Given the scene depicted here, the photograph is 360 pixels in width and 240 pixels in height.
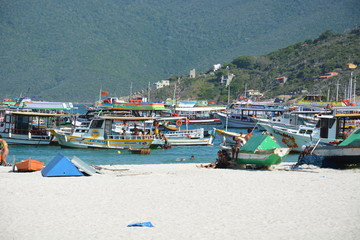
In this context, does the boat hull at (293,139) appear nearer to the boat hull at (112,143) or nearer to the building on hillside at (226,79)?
the boat hull at (112,143)

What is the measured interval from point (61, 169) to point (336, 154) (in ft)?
34.7

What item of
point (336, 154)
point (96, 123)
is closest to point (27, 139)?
point (96, 123)

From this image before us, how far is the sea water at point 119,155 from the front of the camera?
101 ft

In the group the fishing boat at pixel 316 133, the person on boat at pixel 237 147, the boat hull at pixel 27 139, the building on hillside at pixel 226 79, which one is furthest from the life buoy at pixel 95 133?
the building on hillside at pixel 226 79

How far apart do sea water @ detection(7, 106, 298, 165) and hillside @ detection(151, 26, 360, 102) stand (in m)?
81.0

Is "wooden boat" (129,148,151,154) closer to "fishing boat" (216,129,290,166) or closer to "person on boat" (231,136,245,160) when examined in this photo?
"person on boat" (231,136,245,160)

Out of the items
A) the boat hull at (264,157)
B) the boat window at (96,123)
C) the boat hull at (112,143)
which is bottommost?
the boat hull at (112,143)

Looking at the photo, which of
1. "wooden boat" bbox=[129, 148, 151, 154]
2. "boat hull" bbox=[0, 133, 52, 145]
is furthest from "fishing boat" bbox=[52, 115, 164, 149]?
"boat hull" bbox=[0, 133, 52, 145]

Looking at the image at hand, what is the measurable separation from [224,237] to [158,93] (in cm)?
17480

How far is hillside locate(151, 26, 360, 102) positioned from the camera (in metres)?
133

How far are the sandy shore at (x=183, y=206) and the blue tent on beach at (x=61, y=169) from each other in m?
0.36

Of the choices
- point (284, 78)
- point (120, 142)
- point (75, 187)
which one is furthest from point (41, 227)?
point (284, 78)

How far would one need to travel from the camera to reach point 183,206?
13.4 m

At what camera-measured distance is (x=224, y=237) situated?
34.5ft
